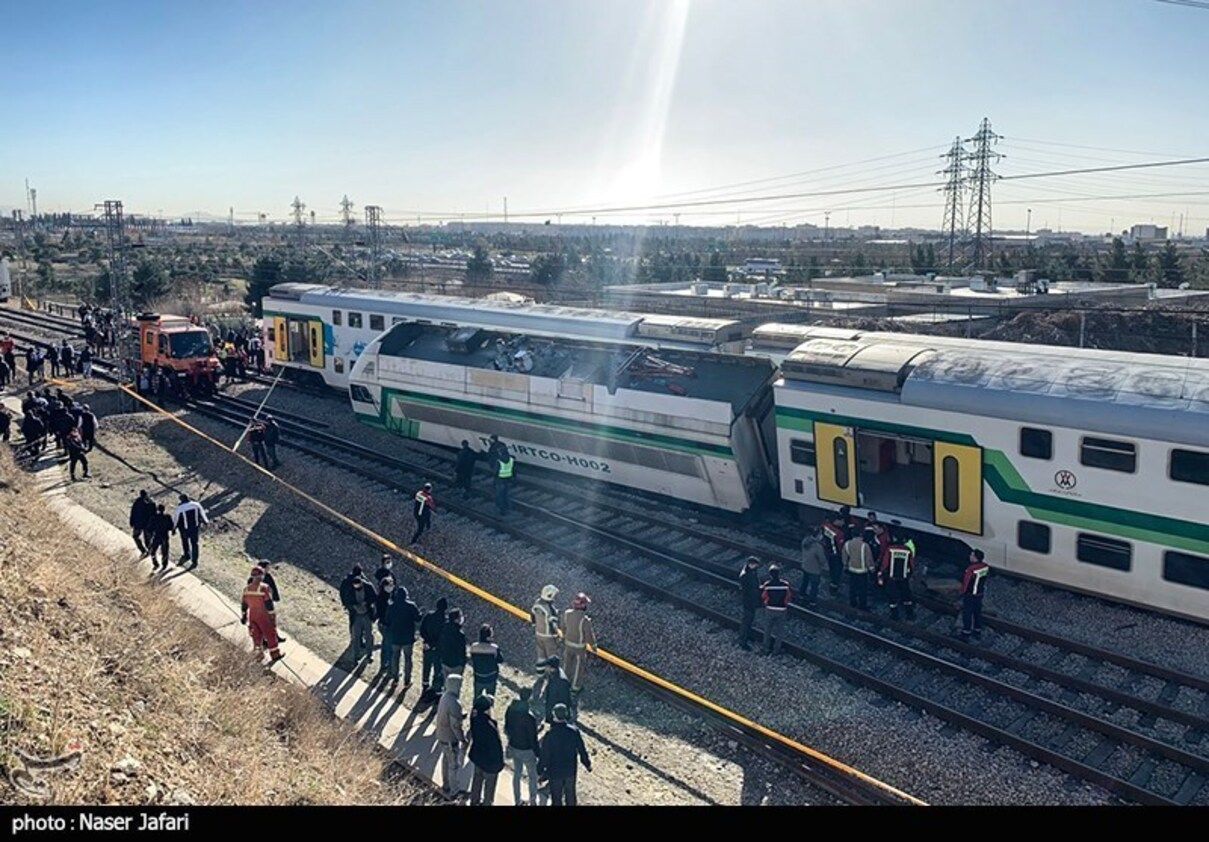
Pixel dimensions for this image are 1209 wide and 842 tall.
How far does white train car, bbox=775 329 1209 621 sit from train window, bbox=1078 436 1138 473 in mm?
17

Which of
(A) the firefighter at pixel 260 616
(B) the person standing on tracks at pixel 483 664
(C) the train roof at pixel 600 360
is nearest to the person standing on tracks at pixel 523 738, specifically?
(B) the person standing on tracks at pixel 483 664

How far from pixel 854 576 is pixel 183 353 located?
25886 millimetres

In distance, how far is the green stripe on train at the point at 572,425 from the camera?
17.7m

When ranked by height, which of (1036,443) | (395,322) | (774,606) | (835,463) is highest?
(395,322)

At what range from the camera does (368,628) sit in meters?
13.2

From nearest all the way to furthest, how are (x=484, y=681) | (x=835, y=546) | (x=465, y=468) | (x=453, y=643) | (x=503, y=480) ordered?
(x=484, y=681) < (x=453, y=643) < (x=835, y=546) < (x=503, y=480) < (x=465, y=468)

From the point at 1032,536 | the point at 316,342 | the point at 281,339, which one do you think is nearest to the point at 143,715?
the point at 1032,536

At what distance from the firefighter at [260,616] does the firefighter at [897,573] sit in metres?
9.16

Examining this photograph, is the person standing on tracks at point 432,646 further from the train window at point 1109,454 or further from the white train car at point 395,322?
the white train car at point 395,322

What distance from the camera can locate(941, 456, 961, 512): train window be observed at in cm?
1465

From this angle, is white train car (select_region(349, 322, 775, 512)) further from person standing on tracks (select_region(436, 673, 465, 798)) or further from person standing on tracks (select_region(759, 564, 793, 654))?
person standing on tracks (select_region(436, 673, 465, 798))

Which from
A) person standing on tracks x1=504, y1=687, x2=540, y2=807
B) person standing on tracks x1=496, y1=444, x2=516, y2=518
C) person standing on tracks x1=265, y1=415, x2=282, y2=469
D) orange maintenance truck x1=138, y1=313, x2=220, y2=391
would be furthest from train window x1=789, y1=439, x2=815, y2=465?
orange maintenance truck x1=138, y1=313, x2=220, y2=391

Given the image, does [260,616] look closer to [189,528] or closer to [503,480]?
[189,528]

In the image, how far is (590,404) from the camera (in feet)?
64.0
